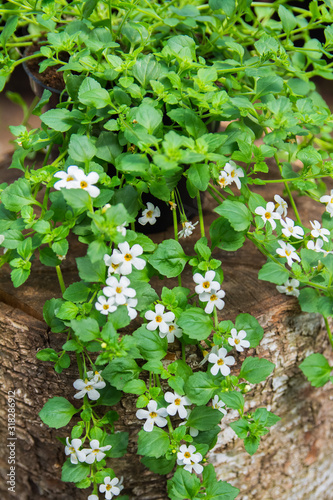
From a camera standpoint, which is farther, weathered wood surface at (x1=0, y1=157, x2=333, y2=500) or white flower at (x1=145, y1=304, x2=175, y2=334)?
weathered wood surface at (x1=0, y1=157, x2=333, y2=500)

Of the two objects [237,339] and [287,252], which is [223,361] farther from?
[287,252]

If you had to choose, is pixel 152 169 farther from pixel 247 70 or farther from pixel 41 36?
pixel 41 36

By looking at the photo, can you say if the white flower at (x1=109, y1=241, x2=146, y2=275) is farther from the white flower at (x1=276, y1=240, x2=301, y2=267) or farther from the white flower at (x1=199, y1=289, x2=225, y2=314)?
the white flower at (x1=276, y1=240, x2=301, y2=267)

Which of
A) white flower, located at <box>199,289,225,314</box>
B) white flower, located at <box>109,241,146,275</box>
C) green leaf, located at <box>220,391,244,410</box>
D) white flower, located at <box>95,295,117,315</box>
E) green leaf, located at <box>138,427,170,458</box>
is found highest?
white flower, located at <box>109,241,146,275</box>

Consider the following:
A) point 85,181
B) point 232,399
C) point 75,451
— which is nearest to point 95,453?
point 75,451

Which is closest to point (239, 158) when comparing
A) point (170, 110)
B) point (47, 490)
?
point (170, 110)

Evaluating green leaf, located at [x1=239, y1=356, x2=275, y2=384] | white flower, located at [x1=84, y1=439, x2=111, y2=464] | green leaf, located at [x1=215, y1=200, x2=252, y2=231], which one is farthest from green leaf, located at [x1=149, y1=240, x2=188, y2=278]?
white flower, located at [x1=84, y1=439, x2=111, y2=464]
